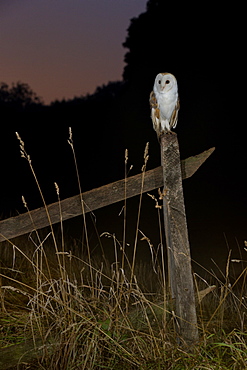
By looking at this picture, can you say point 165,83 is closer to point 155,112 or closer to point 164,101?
point 164,101

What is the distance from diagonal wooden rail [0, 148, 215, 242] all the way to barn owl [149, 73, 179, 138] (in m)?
0.70

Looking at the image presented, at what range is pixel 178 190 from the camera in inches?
146

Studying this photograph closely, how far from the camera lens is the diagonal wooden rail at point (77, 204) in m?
3.52

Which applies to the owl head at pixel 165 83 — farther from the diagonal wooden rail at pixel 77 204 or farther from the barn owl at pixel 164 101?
the diagonal wooden rail at pixel 77 204

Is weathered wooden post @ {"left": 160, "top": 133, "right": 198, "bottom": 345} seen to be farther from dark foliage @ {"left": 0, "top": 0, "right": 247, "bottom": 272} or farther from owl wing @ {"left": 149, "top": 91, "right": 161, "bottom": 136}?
dark foliage @ {"left": 0, "top": 0, "right": 247, "bottom": 272}

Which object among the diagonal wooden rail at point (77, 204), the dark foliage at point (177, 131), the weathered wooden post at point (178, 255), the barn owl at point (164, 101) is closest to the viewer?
the diagonal wooden rail at point (77, 204)

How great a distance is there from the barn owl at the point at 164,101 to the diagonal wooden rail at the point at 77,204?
70cm

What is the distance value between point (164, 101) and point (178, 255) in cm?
145

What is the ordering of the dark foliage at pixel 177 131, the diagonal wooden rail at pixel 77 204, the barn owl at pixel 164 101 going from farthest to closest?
the dark foliage at pixel 177 131, the barn owl at pixel 164 101, the diagonal wooden rail at pixel 77 204

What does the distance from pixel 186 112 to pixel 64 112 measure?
8027 millimetres

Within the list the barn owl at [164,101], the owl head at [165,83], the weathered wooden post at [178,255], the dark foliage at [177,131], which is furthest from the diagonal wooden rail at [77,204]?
the dark foliage at [177,131]

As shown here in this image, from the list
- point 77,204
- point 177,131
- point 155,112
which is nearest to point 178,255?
point 77,204

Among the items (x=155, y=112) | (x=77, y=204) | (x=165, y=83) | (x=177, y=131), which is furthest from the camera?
(x=177, y=131)

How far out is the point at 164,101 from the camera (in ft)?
14.5
